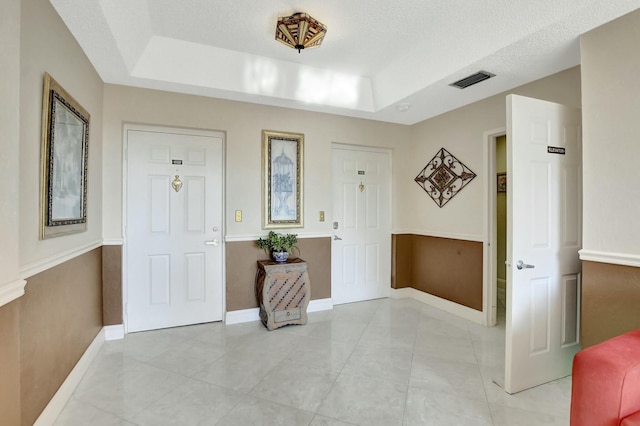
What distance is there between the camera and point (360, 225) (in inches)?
169

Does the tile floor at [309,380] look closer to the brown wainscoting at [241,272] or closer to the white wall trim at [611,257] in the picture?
the brown wainscoting at [241,272]

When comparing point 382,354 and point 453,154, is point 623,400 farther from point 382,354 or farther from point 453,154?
point 453,154

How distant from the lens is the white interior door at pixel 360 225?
416cm

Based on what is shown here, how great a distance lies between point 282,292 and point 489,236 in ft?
7.87

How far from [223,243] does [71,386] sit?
68.6 inches

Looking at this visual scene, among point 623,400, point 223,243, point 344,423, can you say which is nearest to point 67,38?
point 223,243

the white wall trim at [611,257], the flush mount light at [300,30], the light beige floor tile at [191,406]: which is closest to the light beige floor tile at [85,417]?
the light beige floor tile at [191,406]

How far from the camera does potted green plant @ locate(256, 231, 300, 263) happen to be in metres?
3.46

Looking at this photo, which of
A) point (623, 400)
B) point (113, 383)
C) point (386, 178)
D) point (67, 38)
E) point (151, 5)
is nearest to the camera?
point (623, 400)

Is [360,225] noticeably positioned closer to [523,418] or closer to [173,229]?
[173,229]

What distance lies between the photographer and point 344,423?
1841 millimetres

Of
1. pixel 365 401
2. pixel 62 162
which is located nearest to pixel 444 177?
pixel 365 401

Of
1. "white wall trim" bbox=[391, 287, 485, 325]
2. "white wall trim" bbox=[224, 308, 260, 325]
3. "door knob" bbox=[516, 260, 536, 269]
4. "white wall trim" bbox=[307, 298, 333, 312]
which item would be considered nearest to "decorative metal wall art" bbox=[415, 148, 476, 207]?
"white wall trim" bbox=[391, 287, 485, 325]

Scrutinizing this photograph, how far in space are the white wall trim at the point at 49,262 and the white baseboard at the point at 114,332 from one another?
95 cm
